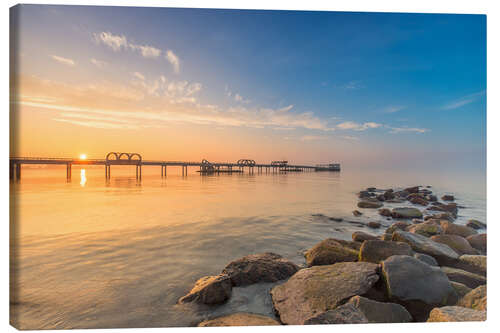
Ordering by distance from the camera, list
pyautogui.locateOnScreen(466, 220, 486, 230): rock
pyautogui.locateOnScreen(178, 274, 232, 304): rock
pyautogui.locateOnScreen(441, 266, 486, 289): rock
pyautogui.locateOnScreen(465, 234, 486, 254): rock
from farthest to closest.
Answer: pyautogui.locateOnScreen(466, 220, 486, 230): rock < pyautogui.locateOnScreen(465, 234, 486, 254): rock < pyautogui.locateOnScreen(441, 266, 486, 289): rock < pyautogui.locateOnScreen(178, 274, 232, 304): rock

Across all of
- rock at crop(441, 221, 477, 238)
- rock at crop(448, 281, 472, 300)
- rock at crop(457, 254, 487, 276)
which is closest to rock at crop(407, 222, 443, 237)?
rock at crop(441, 221, 477, 238)

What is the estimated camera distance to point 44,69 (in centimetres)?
437

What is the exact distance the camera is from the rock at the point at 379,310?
Answer: 8.66ft

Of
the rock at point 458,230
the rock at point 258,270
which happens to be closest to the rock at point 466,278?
the rock at point 258,270

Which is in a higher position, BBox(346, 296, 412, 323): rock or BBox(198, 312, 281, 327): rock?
BBox(346, 296, 412, 323): rock

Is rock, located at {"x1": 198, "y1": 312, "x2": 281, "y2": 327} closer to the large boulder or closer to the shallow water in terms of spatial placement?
the shallow water

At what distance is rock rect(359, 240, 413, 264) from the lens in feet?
12.2

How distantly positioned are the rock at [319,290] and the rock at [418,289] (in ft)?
0.70

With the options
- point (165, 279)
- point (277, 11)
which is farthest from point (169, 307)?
point (277, 11)

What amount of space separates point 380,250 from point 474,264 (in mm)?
1530

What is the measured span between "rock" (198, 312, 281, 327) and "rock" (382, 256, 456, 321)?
1.51 metres

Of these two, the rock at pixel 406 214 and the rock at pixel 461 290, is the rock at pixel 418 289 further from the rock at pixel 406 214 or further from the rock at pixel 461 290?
the rock at pixel 406 214

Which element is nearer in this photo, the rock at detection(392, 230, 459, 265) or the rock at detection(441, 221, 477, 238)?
the rock at detection(392, 230, 459, 265)

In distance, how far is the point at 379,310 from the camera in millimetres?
2639
